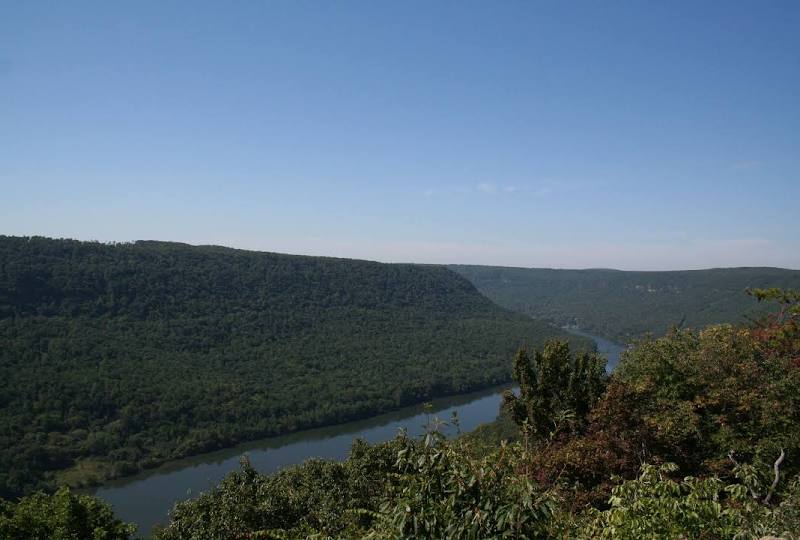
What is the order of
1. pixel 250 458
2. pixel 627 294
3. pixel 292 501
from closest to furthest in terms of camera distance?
pixel 292 501, pixel 250 458, pixel 627 294

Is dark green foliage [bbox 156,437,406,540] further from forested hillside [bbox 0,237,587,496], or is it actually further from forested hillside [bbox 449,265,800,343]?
forested hillside [bbox 449,265,800,343]

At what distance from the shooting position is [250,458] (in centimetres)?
3947

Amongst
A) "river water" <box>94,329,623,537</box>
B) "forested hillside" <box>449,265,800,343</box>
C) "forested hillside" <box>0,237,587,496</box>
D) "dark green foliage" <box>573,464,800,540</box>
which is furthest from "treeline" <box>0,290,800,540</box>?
"forested hillside" <box>449,265,800,343</box>

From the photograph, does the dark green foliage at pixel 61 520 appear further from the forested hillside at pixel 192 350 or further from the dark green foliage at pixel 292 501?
the forested hillside at pixel 192 350

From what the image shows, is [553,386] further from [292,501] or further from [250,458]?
[250,458]

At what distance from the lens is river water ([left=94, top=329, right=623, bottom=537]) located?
3133 centimetres

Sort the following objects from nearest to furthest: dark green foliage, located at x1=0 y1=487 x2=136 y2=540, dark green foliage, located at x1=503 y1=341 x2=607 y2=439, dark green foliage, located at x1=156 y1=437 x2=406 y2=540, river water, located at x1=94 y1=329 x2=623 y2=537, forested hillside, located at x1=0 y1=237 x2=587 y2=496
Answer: dark green foliage, located at x1=0 y1=487 x2=136 y2=540, dark green foliage, located at x1=156 y1=437 x2=406 y2=540, dark green foliage, located at x1=503 y1=341 x2=607 y2=439, river water, located at x1=94 y1=329 x2=623 y2=537, forested hillside, located at x1=0 y1=237 x2=587 y2=496

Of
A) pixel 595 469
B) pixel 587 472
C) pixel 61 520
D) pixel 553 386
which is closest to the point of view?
pixel 595 469

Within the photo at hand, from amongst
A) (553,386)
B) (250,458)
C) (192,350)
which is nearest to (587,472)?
(553,386)

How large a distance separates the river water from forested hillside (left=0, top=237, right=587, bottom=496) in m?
1.40

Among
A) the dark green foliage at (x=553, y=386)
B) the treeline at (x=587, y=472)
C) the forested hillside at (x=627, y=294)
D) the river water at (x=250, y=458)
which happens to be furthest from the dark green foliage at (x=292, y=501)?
the forested hillside at (x=627, y=294)

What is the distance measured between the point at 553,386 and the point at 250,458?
1280 inches

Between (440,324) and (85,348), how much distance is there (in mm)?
56109

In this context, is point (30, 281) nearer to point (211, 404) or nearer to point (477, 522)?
point (211, 404)
